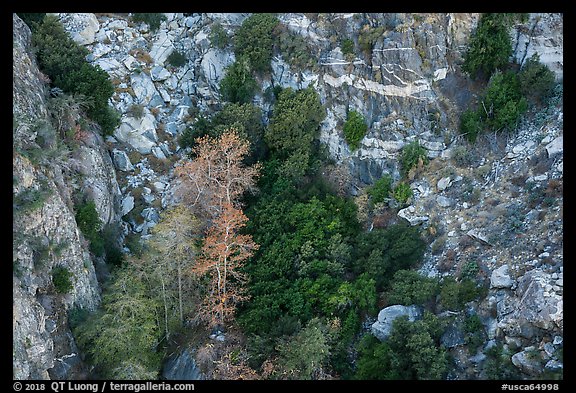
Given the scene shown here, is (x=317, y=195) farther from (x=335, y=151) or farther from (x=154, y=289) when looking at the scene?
(x=154, y=289)

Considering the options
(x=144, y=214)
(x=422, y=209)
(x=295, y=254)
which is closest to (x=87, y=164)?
(x=144, y=214)

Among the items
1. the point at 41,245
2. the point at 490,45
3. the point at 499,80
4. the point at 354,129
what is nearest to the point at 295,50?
the point at 354,129

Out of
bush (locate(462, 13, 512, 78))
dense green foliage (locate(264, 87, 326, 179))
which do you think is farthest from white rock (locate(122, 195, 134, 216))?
bush (locate(462, 13, 512, 78))

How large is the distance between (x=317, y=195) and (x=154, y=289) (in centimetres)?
1046

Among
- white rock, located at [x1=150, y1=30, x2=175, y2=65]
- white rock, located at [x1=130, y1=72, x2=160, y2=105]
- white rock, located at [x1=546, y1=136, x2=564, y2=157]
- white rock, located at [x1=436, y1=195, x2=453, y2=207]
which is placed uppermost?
white rock, located at [x1=150, y1=30, x2=175, y2=65]

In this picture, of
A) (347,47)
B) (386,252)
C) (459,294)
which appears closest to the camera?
(459,294)

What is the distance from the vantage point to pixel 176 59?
31062 millimetres

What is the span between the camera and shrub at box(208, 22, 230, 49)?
3042cm

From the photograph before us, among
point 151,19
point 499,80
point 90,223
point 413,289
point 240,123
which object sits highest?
point 151,19

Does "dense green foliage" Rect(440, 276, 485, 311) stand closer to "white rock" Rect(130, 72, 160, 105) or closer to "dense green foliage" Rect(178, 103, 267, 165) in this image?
"dense green foliage" Rect(178, 103, 267, 165)

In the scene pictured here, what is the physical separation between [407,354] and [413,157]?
1261cm

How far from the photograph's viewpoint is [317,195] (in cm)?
2561

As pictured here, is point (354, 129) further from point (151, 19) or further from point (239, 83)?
point (151, 19)

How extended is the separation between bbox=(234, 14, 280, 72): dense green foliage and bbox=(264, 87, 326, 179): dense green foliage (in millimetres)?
2764
